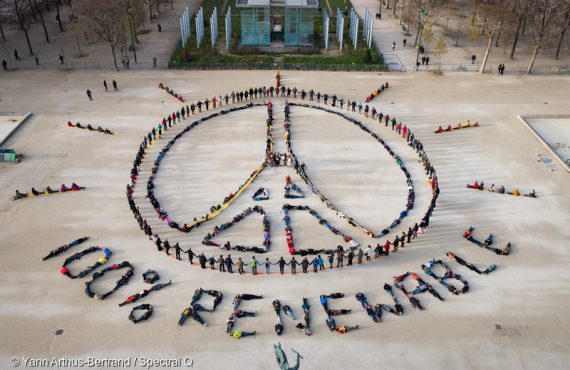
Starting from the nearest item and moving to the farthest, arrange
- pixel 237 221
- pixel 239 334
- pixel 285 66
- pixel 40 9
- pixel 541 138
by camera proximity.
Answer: pixel 239 334 → pixel 237 221 → pixel 541 138 → pixel 285 66 → pixel 40 9

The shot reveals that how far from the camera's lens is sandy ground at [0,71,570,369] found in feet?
92.0

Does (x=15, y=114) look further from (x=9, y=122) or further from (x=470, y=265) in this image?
(x=470, y=265)

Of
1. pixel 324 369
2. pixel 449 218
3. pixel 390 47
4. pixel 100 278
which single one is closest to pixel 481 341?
pixel 324 369

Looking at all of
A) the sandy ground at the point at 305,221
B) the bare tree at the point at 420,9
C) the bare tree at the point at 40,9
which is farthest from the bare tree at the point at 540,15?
the bare tree at the point at 40,9

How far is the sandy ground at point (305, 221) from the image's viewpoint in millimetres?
28047

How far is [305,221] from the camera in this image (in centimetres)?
3762

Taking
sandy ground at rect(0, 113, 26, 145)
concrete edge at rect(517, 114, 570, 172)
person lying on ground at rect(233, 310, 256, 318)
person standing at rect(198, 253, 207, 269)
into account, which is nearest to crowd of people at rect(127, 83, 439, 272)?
person standing at rect(198, 253, 207, 269)

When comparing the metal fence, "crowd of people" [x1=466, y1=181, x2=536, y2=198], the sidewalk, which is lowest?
"crowd of people" [x1=466, y1=181, x2=536, y2=198]

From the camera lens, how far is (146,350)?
27578 millimetres

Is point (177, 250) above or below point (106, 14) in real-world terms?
below

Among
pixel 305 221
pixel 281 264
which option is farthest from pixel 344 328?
pixel 305 221

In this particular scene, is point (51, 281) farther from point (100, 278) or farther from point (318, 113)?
point (318, 113)

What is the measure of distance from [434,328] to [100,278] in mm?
20749

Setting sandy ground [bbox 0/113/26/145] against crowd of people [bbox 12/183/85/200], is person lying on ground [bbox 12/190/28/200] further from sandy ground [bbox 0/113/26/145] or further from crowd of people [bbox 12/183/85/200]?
sandy ground [bbox 0/113/26/145]
